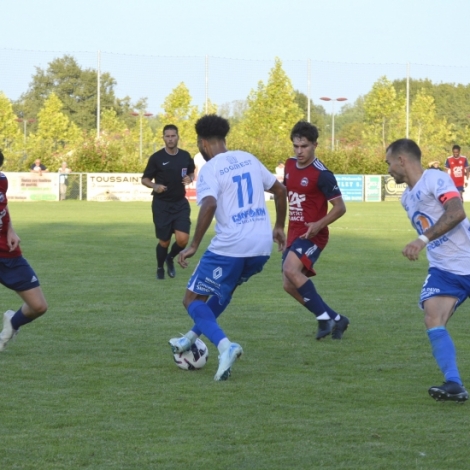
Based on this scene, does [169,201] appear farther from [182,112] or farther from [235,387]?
[182,112]

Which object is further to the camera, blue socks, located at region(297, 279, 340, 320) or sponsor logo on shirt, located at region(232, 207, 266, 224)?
blue socks, located at region(297, 279, 340, 320)

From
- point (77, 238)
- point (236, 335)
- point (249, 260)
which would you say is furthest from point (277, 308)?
point (77, 238)

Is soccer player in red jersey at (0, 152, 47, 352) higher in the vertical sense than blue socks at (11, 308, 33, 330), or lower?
higher

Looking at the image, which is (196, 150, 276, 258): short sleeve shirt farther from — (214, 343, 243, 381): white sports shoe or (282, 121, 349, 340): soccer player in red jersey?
(282, 121, 349, 340): soccer player in red jersey

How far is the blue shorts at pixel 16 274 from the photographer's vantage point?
23.2 ft

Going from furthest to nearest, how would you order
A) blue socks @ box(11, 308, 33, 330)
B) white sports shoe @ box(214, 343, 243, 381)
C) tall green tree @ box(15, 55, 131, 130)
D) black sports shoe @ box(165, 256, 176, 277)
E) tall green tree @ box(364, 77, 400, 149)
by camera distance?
tall green tree @ box(15, 55, 131, 130) → tall green tree @ box(364, 77, 400, 149) → black sports shoe @ box(165, 256, 176, 277) → blue socks @ box(11, 308, 33, 330) → white sports shoe @ box(214, 343, 243, 381)

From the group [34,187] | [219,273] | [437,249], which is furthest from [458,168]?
[437,249]

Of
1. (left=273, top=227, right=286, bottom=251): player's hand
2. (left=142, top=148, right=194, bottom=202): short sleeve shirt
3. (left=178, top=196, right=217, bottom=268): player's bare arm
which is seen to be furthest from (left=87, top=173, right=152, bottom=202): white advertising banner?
(left=178, top=196, right=217, bottom=268): player's bare arm

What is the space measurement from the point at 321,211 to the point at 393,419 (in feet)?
10.6

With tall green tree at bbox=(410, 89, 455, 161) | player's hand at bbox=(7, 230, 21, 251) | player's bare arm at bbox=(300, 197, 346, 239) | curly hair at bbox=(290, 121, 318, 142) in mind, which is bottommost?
player's hand at bbox=(7, 230, 21, 251)

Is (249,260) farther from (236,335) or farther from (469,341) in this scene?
(469,341)

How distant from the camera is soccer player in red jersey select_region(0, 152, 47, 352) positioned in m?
7.03

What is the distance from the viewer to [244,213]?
6.59 m

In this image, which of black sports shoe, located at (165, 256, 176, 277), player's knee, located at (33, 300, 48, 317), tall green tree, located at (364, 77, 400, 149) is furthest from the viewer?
tall green tree, located at (364, 77, 400, 149)
